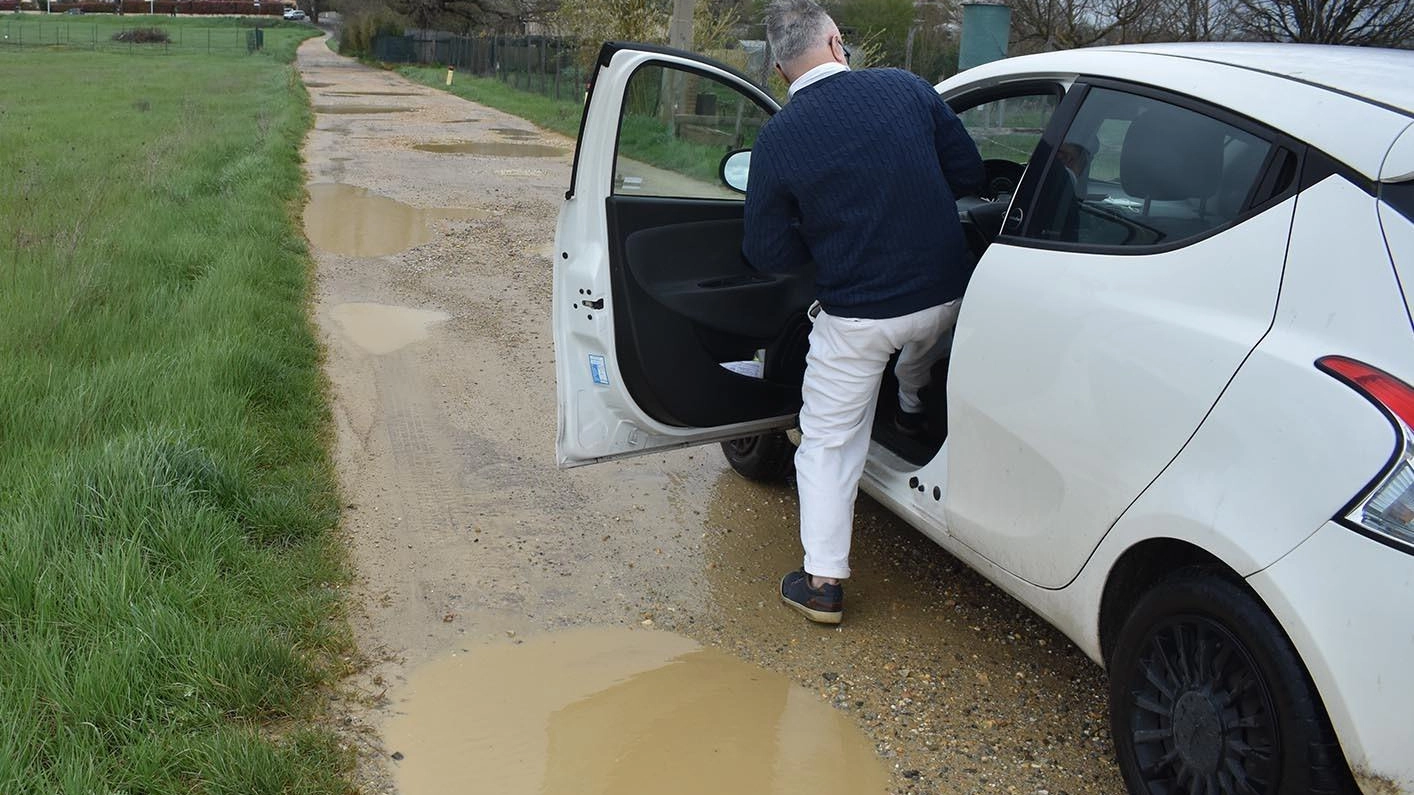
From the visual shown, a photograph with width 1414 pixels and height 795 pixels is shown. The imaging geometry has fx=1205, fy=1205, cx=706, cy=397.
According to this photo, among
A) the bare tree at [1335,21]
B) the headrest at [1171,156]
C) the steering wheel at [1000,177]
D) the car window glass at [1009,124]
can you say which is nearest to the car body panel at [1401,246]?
the headrest at [1171,156]

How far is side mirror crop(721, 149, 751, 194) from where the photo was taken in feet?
14.0

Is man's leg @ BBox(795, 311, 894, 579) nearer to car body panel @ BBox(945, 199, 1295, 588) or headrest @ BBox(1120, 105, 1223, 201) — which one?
car body panel @ BBox(945, 199, 1295, 588)

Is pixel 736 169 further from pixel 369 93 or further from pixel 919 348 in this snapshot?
pixel 369 93

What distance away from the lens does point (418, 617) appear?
12.8 feet

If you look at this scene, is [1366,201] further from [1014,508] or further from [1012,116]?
[1012,116]

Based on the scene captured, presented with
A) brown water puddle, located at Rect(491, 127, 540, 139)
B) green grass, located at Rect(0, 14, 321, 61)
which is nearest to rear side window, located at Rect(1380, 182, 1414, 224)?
brown water puddle, located at Rect(491, 127, 540, 139)

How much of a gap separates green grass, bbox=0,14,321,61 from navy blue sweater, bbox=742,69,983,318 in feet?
168

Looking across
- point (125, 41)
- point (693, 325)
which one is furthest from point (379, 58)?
point (693, 325)

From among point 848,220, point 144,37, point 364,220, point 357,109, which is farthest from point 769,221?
point 144,37

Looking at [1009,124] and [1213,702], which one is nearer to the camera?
[1213,702]

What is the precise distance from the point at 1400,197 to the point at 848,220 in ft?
5.09

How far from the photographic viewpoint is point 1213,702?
8.54 feet

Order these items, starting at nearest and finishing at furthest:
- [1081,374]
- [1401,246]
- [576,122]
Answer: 1. [1401,246]
2. [1081,374]
3. [576,122]

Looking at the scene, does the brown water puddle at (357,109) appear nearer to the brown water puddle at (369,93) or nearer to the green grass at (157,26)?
the brown water puddle at (369,93)
